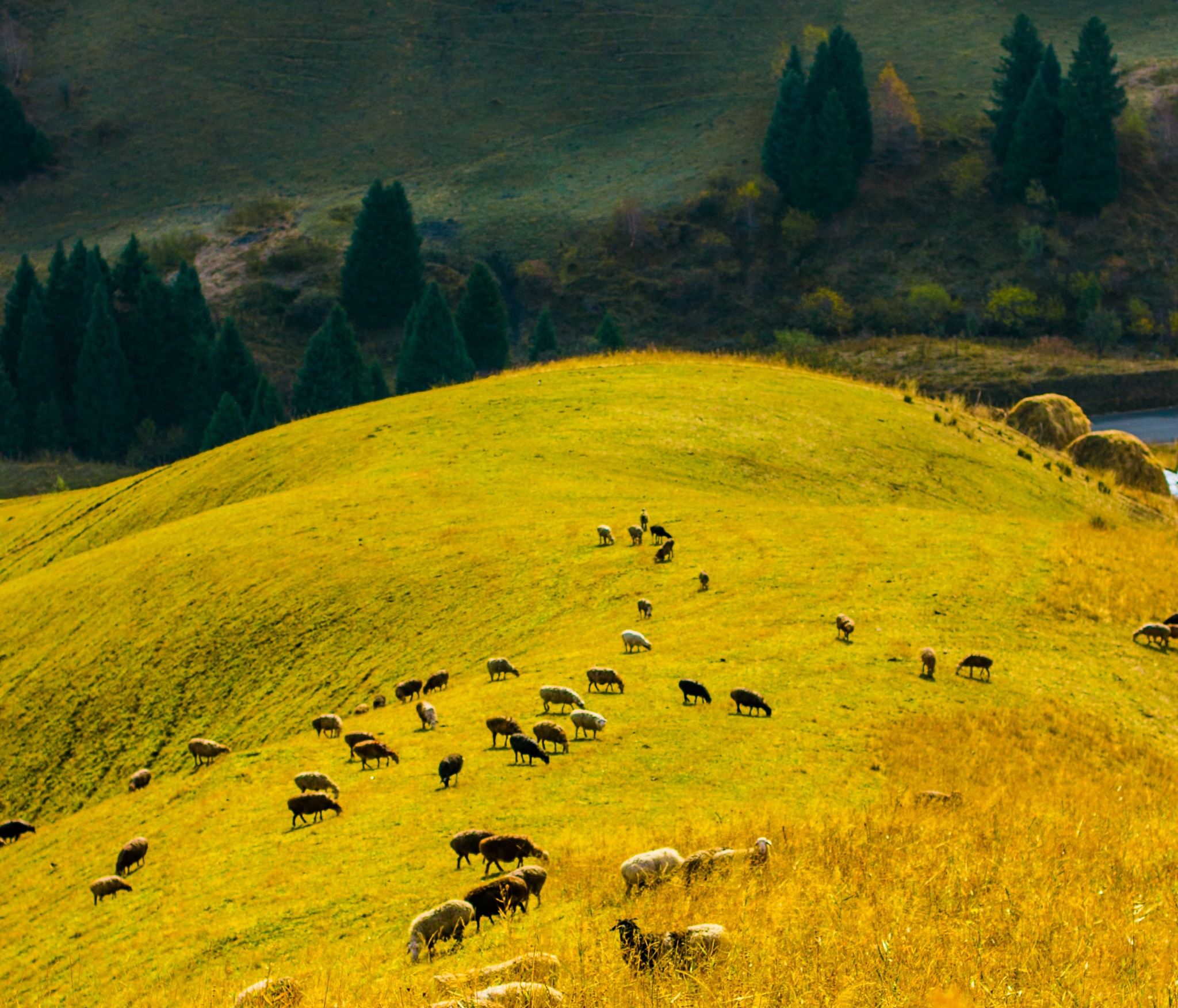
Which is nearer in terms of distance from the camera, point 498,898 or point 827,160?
point 498,898

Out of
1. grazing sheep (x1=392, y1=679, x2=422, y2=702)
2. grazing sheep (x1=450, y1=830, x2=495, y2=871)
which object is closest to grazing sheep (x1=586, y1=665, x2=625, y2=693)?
grazing sheep (x1=392, y1=679, x2=422, y2=702)

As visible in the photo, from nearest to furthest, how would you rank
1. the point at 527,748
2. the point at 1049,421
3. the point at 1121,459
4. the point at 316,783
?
the point at 527,748 → the point at 316,783 → the point at 1121,459 → the point at 1049,421

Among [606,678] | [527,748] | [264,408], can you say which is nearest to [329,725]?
[606,678]

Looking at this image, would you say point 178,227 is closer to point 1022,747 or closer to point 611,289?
point 611,289

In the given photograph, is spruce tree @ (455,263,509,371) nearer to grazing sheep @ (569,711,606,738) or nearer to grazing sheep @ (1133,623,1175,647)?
grazing sheep @ (1133,623,1175,647)

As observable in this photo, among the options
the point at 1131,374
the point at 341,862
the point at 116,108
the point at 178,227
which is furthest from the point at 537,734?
the point at 116,108

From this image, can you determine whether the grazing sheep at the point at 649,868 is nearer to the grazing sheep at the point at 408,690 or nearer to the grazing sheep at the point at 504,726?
the grazing sheep at the point at 504,726

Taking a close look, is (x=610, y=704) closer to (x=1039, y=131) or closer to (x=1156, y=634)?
(x=1156, y=634)

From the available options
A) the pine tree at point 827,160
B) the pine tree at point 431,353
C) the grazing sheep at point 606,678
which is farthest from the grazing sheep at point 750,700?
the pine tree at point 827,160
